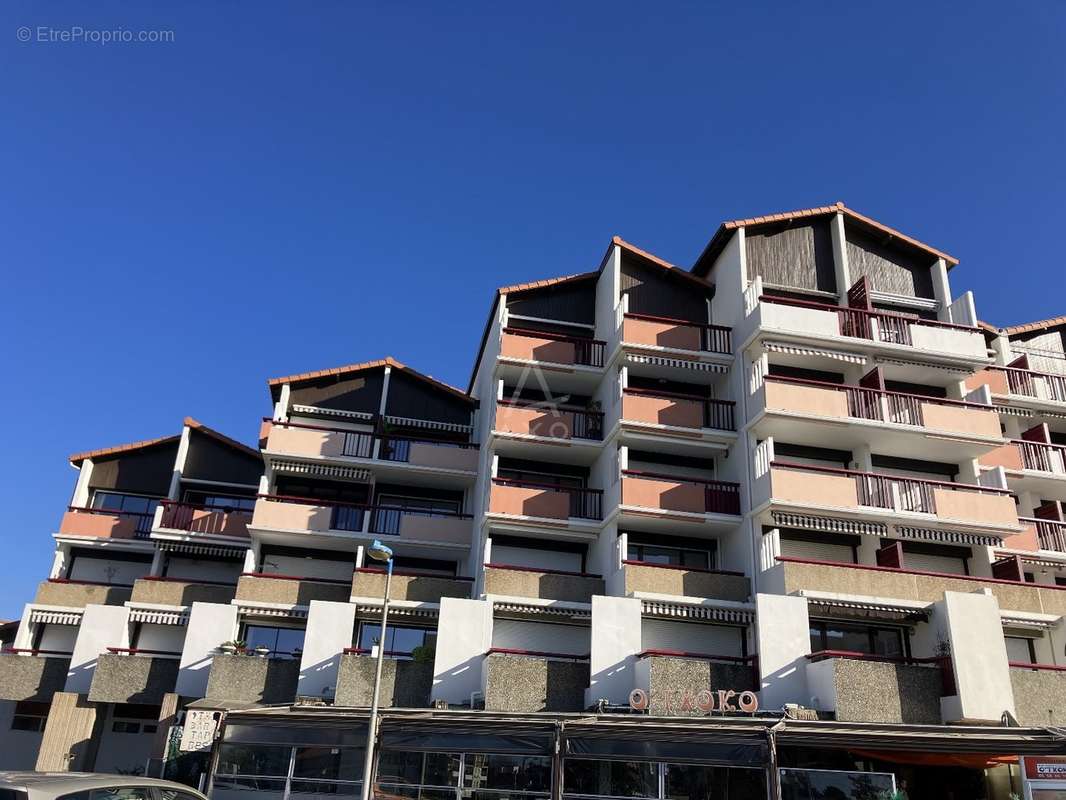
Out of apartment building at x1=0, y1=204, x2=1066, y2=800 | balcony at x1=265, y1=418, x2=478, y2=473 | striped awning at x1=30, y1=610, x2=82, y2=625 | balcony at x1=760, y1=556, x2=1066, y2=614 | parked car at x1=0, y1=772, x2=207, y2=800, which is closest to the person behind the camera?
parked car at x1=0, y1=772, x2=207, y2=800

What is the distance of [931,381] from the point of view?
31.8 m

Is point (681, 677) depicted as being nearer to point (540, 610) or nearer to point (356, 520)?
point (540, 610)

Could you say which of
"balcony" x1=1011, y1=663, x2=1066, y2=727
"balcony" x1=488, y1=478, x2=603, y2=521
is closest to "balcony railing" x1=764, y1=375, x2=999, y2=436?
"balcony" x1=488, y1=478, x2=603, y2=521

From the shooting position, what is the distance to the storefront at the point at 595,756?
1841 centimetres

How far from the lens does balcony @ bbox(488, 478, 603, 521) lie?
29406mm

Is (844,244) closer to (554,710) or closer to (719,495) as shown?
(719,495)

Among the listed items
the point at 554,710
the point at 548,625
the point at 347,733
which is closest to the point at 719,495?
the point at 548,625

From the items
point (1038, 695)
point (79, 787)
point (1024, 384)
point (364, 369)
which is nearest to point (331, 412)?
point (364, 369)

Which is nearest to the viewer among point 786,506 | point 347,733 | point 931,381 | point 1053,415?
point 347,733

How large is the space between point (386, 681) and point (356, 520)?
309 inches

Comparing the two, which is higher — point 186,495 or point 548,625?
point 186,495

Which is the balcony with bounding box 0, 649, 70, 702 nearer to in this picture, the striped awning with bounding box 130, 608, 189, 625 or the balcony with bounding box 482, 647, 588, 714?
the striped awning with bounding box 130, 608, 189, 625

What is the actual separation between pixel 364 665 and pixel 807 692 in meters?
12.3

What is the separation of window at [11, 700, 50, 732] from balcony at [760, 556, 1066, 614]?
26612 mm
